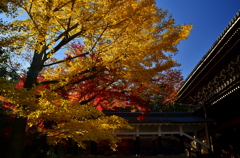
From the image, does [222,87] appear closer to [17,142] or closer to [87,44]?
[87,44]

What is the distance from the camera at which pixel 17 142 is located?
5.58 meters

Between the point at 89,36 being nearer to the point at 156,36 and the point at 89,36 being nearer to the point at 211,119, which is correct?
the point at 156,36

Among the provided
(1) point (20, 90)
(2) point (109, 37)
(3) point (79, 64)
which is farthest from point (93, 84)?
(1) point (20, 90)

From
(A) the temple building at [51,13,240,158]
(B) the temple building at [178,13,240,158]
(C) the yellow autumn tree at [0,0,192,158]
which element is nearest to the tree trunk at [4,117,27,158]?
(C) the yellow autumn tree at [0,0,192,158]

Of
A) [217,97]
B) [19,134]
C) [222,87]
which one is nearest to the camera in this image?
[19,134]

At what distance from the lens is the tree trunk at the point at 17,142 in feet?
17.8

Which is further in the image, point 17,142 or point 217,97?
point 217,97

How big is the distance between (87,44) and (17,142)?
12.2 feet

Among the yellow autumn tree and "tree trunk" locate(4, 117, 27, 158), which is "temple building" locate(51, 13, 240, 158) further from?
"tree trunk" locate(4, 117, 27, 158)

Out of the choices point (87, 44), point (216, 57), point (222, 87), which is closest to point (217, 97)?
point (222, 87)

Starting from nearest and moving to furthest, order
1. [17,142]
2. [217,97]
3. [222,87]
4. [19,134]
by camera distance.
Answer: [17,142], [19,134], [222,87], [217,97]

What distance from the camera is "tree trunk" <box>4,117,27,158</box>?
5432 mm

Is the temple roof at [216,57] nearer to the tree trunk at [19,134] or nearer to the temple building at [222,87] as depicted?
the temple building at [222,87]

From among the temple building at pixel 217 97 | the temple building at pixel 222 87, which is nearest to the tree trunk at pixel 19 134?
the temple building at pixel 217 97
